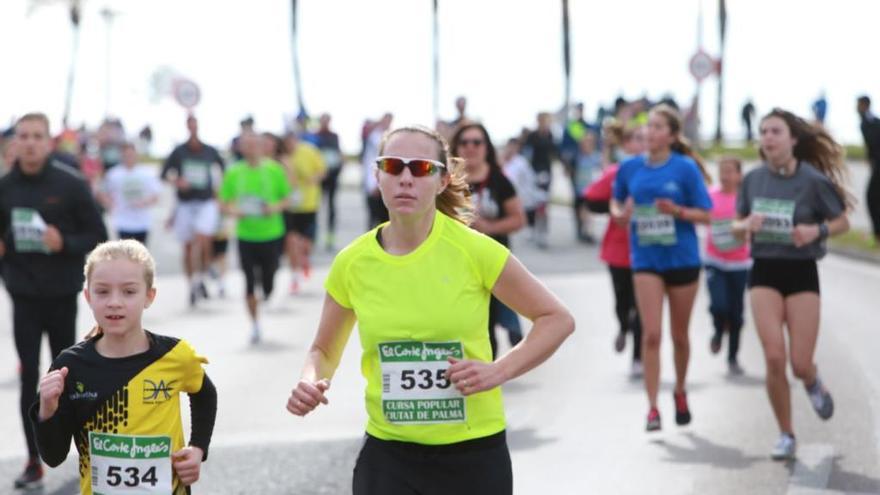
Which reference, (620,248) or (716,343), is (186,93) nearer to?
(716,343)

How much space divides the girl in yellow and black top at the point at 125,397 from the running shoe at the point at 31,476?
3611mm

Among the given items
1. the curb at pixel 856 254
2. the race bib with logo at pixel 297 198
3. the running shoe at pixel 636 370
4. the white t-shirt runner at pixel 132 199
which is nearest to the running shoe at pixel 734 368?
the running shoe at pixel 636 370

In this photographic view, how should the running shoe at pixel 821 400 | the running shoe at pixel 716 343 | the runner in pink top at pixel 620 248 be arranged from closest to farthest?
the running shoe at pixel 821 400 < the runner in pink top at pixel 620 248 < the running shoe at pixel 716 343

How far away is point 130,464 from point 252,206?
10.9 m

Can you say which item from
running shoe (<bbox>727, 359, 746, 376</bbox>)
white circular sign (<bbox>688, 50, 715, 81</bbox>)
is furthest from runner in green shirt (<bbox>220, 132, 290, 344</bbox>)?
white circular sign (<bbox>688, 50, 715, 81</bbox>)

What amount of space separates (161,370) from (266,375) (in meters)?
8.12

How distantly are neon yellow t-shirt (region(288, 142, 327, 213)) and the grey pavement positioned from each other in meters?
4.02

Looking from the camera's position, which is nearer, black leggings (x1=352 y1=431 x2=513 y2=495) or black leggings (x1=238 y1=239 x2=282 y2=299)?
black leggings (x1=352 y1=431 x2=513 y2=495)

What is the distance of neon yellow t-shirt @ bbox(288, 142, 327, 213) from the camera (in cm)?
2225

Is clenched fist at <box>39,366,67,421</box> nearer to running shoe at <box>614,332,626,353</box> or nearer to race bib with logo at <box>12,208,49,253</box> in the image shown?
race bib with logo at <box>12,208,49,253</box>

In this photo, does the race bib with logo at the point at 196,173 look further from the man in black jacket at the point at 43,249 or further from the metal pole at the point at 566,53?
the metal pole at the point at 566,53

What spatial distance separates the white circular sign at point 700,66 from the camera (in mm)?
36312

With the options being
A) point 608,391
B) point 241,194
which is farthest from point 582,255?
point 608,391

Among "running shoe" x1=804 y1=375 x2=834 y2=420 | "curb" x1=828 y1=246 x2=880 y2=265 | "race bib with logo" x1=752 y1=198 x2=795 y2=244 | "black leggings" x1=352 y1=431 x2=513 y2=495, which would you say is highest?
"race bib with logo" x1=752 y1=198 x2=795 y2=244
